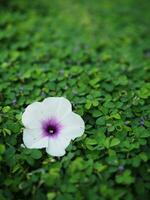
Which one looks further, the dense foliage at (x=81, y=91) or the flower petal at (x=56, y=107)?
the flower petal at (x=56, y=107)

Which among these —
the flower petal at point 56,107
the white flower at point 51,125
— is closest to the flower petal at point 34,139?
the white flower at point 51,125

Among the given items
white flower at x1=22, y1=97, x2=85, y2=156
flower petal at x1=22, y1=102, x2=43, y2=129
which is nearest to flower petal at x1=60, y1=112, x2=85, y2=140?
white flower at x1=22, y1=97, x2=85, y2=156

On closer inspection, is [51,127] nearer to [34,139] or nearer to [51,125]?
[51,125]

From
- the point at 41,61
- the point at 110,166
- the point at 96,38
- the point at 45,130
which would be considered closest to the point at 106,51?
the point at 96,38

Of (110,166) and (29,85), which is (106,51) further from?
(110,166)

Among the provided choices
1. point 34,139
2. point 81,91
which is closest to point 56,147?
point 34,139

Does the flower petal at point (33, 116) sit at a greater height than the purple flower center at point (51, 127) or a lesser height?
greater

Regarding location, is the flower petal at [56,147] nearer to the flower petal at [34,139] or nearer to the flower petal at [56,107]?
the flower petal at [34,139]

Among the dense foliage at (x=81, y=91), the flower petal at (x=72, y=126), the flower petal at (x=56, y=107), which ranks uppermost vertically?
the flower petal at (x=56, y=107)
